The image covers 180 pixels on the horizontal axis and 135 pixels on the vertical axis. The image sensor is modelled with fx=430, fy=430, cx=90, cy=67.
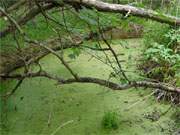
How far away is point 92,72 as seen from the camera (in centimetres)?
302

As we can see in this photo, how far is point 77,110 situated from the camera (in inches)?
97.1

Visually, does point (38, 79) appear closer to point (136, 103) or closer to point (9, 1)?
point (9, 1)

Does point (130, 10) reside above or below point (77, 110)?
above

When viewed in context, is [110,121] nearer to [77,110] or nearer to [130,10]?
[77,110]

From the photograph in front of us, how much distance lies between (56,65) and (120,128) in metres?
1.08

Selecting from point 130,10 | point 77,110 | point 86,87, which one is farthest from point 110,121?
point 130,10

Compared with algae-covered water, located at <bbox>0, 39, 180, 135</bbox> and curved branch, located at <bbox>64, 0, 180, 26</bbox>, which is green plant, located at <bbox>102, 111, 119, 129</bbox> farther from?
curved branch, located at <bbox>64, 0, 180, 26</bbox>

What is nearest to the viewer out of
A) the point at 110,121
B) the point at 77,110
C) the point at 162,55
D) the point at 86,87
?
the point at 110,121

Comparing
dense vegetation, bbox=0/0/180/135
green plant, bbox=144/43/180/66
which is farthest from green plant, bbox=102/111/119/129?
green plant, bbox=144/43/180/66

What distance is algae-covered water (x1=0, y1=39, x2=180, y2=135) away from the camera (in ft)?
7.42

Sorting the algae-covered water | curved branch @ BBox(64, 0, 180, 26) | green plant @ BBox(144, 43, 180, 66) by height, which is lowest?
the algae-covered water

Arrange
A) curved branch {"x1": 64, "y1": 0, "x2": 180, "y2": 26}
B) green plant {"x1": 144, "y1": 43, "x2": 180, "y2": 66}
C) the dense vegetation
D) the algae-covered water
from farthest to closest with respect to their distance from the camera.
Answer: green plant {"x1": 144, "y1": 43, "x2": 180, "y2": 66}, the algae-covered water, the dense vegetation, curved branch {"x1": 64, "y1": 0, "x2": 180, "y2": 26}

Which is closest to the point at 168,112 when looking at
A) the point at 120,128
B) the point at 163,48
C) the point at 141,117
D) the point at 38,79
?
the point at 141,117

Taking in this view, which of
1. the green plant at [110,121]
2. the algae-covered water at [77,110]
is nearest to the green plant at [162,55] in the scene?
the algae-covered water at [77,110]
